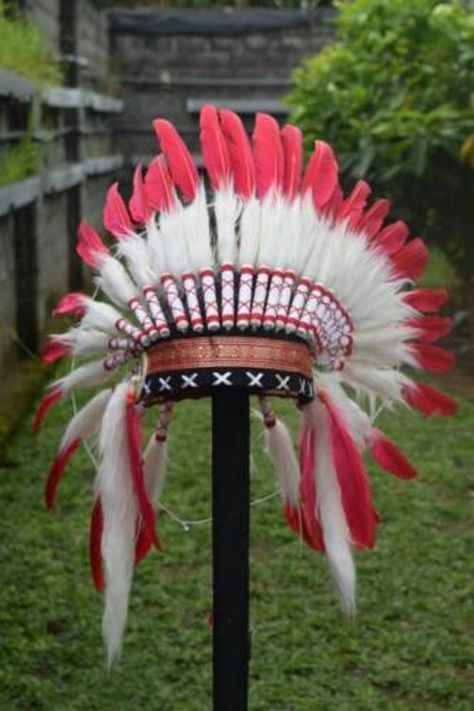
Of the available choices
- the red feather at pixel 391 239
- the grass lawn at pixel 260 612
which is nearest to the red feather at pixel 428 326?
the red feather at pixel 391 239

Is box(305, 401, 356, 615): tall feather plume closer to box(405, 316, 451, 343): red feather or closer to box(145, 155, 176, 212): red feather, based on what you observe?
box(405, 316, 451, 343): red feather

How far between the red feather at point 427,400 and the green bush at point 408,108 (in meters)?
4.59

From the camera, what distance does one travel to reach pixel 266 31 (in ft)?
39.1

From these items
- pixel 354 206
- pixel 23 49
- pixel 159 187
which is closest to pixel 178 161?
pixel 159 187

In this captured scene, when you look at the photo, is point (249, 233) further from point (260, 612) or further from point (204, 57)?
point (204, 57)

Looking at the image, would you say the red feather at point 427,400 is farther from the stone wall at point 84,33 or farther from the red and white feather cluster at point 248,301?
the stone wall at point 84,33

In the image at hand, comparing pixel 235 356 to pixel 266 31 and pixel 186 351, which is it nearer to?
pixel 186 351

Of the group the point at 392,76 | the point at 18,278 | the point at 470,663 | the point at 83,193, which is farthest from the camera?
the point at 83,193

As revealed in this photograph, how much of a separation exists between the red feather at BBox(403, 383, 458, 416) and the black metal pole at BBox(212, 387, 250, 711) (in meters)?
0.33

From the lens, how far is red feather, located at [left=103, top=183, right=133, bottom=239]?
6.40ft

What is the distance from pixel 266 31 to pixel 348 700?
9497mm

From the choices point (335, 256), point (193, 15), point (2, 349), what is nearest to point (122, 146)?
point (193, 15)

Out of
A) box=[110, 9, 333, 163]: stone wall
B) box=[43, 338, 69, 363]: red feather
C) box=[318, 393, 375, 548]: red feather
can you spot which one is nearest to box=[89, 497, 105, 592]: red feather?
box=[43, 338, 69, 363]: red feather

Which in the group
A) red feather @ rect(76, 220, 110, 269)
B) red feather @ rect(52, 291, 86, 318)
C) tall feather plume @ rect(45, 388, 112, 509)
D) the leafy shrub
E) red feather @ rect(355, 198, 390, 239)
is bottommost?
tall feather plume @ rect(45, 388, 112, 509)
